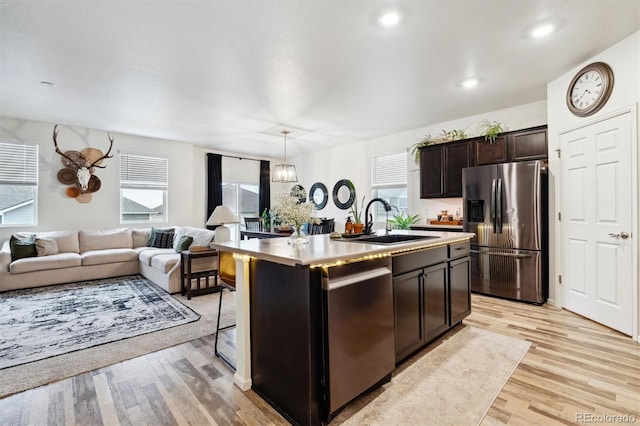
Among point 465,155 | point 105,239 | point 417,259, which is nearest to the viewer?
point 417,259

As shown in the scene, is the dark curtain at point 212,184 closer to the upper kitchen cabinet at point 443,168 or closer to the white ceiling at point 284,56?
the white ceiling at point 284,56

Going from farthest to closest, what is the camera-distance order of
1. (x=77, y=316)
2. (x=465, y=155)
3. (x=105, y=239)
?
(x=105, y=239) → (x=465, y=155) → (x=77, y=316)

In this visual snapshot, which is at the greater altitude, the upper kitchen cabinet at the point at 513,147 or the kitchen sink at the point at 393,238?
the upper kitchen cabinet at the point at 513,147

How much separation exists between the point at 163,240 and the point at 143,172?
1.60m

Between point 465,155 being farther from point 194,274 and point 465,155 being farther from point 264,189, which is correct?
point 264,189

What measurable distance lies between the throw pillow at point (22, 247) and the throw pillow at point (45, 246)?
1.9 inches

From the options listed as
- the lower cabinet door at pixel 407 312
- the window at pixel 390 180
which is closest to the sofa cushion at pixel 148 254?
the lower cabinet door at pixel 407 312

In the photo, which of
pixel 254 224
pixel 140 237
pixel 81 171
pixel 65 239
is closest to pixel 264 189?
pixel 254 224

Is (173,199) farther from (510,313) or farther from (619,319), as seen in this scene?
(619,319)

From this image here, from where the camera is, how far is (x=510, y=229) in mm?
3797

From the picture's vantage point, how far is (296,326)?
1.66 metres

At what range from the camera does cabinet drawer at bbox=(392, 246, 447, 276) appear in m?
2.16

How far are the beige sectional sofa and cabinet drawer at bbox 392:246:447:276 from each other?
304cm

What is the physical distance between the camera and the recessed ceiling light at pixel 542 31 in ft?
8.17
